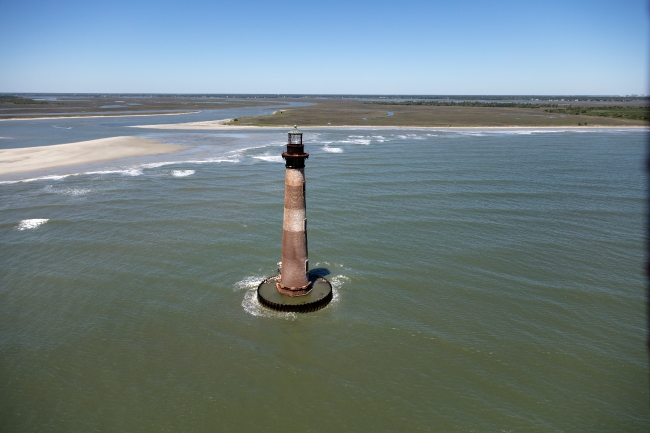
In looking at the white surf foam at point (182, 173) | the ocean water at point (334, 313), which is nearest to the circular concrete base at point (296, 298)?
the ocean water at point (334, 313)

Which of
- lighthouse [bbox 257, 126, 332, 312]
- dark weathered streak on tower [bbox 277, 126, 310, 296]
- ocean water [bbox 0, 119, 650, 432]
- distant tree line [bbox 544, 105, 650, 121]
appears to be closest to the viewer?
ocean water [bbox 0, 119, 650, 432]

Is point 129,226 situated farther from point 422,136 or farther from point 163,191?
point 422,136

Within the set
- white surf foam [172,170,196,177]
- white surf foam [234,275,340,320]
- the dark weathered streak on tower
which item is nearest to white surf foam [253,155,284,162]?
white surf foam [172,170,196,177]

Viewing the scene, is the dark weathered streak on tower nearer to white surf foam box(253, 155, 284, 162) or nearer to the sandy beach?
white surf foam box(253, 155, 284, 162)

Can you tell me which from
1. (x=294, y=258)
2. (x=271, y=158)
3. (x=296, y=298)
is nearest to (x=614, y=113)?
(x=271, y=158)

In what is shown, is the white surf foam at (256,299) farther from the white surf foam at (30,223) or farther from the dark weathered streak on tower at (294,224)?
the white surf foam at (30,223)

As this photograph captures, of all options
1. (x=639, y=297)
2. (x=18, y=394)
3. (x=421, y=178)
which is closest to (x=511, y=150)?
(x=421, y=178)
